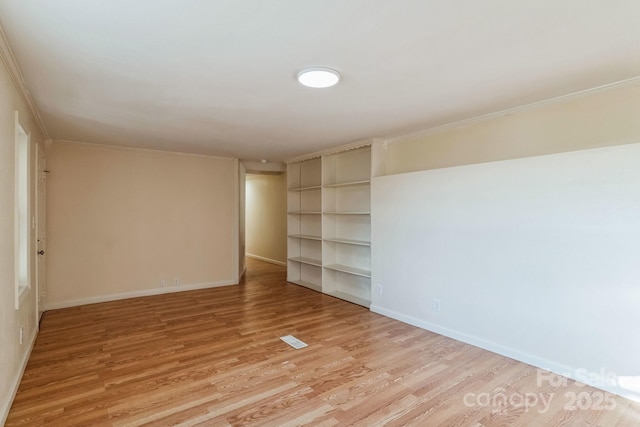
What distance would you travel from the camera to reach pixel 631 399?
2.26 meters

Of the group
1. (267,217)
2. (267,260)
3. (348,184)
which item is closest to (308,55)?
(348,184)

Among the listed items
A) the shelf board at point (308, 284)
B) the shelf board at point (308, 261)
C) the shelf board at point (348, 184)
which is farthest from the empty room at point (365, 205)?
the shelf board at point (308, 261)

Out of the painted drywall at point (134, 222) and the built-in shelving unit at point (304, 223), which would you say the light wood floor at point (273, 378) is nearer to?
the painted drywall at point (134, 222)

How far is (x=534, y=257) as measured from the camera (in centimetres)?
277

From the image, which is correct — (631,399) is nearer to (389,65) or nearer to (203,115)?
(389,65)

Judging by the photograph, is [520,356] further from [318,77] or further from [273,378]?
[318,77]

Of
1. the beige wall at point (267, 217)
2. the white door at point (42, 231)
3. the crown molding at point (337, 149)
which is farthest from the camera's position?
the beige wall at point (267, 217)

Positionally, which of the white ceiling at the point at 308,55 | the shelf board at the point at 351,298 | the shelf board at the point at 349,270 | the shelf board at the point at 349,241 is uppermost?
the white ceiling at the point at 308,55

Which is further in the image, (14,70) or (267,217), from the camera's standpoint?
(267,217)

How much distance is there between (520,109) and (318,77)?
6.69 feet

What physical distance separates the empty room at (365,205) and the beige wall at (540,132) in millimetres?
17

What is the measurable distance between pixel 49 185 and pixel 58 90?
2455mm

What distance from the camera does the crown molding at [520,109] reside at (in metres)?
2.47

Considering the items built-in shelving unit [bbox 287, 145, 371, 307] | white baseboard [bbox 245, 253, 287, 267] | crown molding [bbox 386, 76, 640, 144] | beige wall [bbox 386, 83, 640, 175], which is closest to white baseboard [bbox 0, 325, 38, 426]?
built-in shelving unit [bbox 287, 145, 371, 307]
